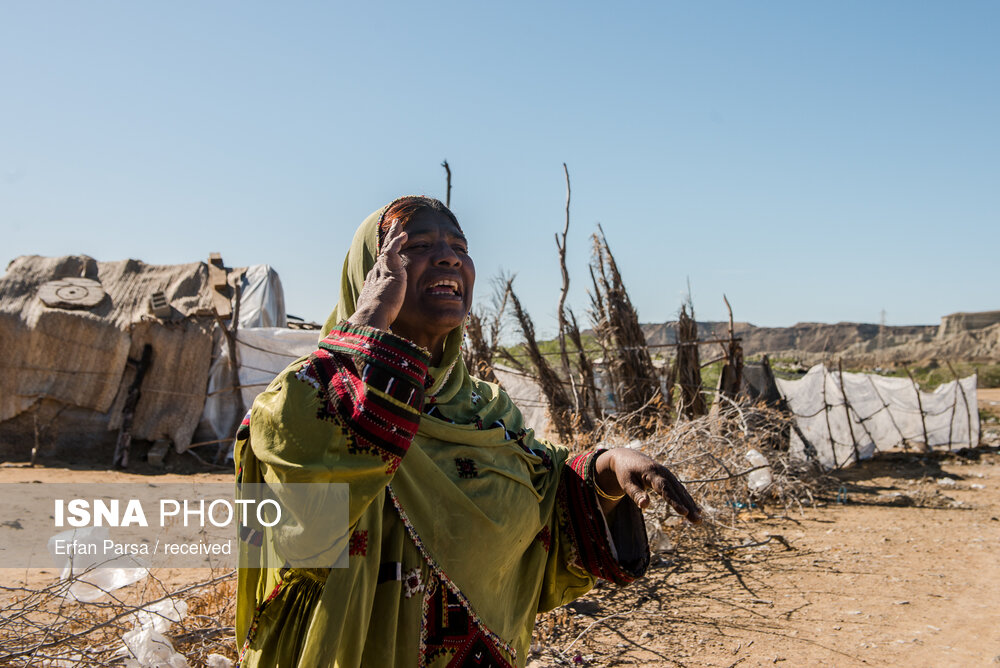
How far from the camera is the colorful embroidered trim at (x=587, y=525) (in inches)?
66.7

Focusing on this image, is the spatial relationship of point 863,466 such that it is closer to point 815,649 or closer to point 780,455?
point 780,455

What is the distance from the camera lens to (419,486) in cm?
146

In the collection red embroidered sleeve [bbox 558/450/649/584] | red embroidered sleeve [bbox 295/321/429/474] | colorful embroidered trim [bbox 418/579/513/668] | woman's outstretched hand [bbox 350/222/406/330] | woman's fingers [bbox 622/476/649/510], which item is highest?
woman's outstretched hand [bbox 350/222/406/330]

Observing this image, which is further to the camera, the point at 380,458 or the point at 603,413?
the point at 603,413

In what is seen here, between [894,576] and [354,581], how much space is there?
18.2 ft

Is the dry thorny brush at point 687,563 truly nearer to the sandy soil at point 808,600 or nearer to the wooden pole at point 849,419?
the sandy soil at point 808,600

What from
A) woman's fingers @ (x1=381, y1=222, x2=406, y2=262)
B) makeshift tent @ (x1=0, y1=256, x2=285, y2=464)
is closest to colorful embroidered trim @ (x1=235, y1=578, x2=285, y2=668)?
woman's fingers @ (x1=381, y1=222, x2=406, y2=262)

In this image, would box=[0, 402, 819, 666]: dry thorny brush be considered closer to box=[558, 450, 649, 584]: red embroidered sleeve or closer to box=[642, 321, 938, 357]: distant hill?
box=[558, 450, 649, 584]: red embroidered sleeve

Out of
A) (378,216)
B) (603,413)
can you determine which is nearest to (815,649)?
(378,216)

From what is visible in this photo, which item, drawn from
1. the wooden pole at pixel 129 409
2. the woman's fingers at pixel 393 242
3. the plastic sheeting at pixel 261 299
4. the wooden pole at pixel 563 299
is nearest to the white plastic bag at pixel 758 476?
the wooden pole at pixel 563 299

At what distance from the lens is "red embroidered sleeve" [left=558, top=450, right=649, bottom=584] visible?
169 cm

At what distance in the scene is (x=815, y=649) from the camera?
4.02m

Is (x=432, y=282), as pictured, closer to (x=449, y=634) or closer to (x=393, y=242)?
(x=393, y=242)

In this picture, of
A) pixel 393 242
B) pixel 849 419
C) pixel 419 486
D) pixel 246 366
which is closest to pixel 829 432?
pixel 849 419
